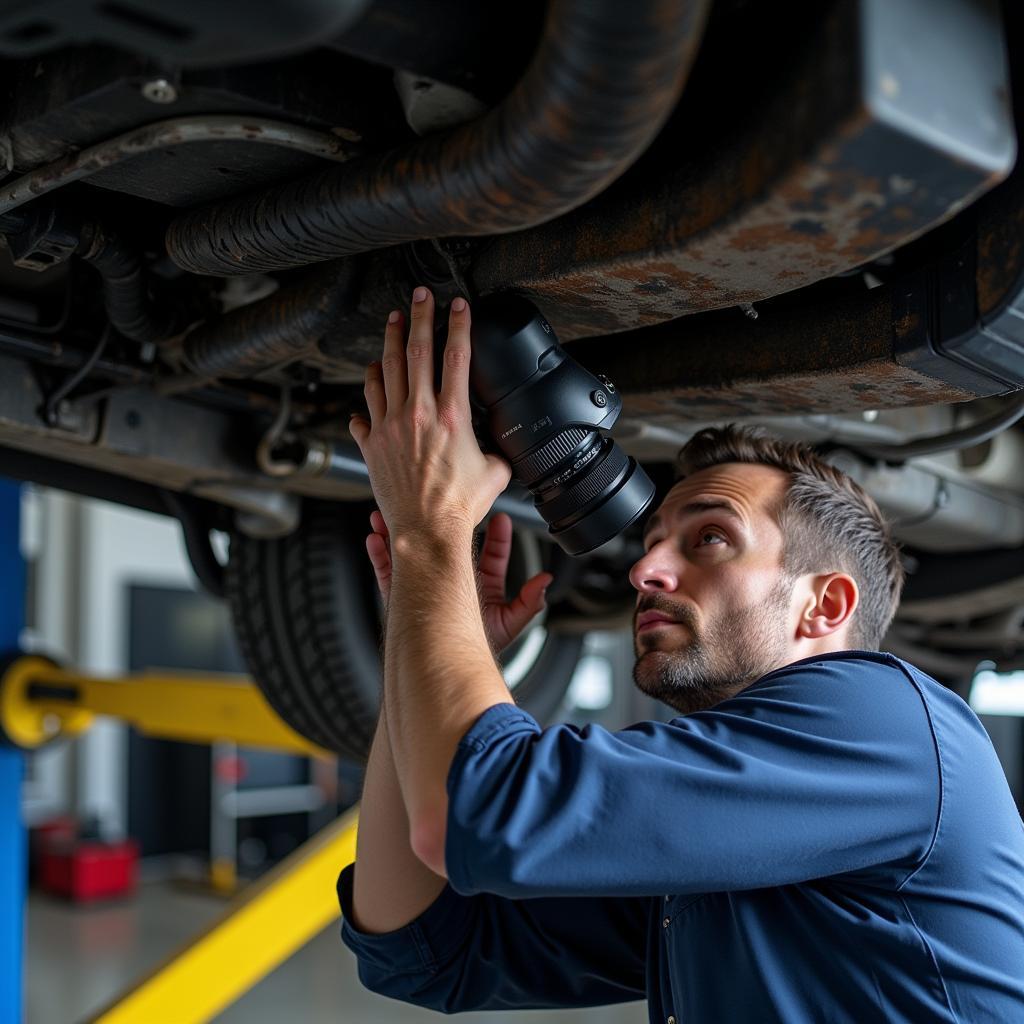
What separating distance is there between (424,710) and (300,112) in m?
0.43

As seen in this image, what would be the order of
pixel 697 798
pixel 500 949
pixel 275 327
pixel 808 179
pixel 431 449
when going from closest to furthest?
pixel 808 179 → pixel 697 798 → pixel 431 449 → pixel 275 327 → pixel 500 949

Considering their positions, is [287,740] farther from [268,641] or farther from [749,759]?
[749,759]

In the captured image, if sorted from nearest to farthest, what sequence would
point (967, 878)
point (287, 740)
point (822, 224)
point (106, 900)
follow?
point (822, 224) → point (967, 878) → point (287, 740) → point (106, 900)

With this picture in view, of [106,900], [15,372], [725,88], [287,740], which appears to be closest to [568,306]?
[725,88]

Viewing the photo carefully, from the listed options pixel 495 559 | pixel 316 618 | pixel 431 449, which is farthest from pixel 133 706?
pixel 431 449

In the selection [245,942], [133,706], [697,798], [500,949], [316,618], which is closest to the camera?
[697,798]

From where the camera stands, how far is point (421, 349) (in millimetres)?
915

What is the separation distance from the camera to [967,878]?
92 centimetres

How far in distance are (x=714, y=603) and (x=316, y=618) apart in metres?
0.87

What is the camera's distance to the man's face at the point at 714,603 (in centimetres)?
108

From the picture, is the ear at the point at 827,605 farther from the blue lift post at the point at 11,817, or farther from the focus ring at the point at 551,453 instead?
the blue lift post at the point at 11,817

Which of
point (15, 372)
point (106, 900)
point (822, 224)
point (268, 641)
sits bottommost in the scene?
point (106, 900)

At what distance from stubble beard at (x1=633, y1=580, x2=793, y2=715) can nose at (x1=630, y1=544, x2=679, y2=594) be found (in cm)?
1

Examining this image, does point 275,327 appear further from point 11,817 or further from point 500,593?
point 11,817
